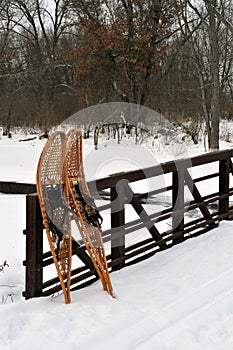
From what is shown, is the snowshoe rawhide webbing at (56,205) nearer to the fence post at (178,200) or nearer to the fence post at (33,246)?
the fence post at (33,246)

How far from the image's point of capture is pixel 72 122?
1881cm

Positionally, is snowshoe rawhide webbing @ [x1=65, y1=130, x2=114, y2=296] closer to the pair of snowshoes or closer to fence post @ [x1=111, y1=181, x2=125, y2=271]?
the pair of snowshoes

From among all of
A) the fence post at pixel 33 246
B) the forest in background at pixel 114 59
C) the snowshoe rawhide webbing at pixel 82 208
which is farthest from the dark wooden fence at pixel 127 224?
the forest in background at pixel 114 59

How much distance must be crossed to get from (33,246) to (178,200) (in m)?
1.83

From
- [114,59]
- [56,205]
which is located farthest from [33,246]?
[114,59]

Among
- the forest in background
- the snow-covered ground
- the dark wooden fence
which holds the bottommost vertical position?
the snow-covered ground

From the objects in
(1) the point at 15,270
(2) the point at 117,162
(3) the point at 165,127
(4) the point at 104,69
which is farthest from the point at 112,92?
(1) the point at 15,270

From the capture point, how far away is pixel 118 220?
13.0ft

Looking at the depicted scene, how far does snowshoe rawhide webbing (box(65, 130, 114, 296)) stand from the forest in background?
10.2 meters

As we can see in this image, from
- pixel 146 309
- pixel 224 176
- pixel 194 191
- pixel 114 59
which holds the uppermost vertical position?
pixel 114 59

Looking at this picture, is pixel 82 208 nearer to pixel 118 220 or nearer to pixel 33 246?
pixel 33 246

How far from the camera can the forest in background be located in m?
16.6

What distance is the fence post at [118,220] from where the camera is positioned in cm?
385

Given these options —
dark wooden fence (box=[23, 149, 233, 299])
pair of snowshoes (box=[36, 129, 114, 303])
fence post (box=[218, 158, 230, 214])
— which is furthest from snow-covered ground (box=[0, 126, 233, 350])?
fence post (box=[218, 158, 230, 214])
